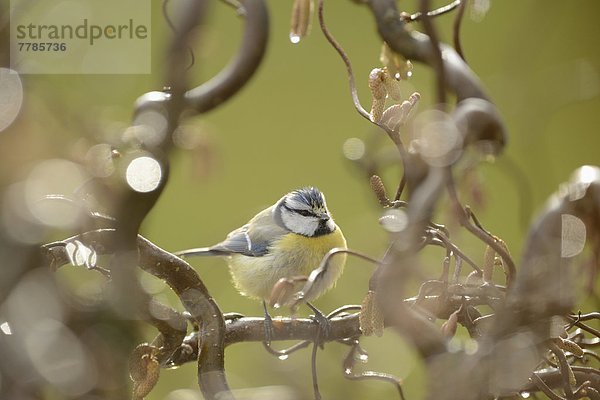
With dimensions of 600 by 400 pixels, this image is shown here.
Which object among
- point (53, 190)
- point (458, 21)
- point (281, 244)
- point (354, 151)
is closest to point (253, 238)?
point (281, 244)

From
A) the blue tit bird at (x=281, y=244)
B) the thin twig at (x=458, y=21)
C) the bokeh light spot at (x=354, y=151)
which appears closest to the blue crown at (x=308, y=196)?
the blue tit bird at (x=281, y=244)

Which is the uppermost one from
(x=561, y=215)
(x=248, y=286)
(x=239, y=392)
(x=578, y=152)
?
(x=561, y=215)

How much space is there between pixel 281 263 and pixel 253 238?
0.12m

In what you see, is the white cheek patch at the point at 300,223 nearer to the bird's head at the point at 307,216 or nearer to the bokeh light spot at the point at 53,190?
the bird's head at the point at 307,216

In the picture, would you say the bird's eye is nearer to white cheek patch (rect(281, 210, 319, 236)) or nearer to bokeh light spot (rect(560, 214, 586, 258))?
white cheek patch (rect(281, 210, 319, 236))

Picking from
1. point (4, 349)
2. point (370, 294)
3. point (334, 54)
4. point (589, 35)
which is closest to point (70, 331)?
point (4, 349)

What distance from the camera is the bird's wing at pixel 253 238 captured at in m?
1.64

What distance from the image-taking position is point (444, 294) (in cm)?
47

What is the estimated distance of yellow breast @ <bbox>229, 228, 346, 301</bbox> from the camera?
1532 mm

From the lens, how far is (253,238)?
1679 millimetres

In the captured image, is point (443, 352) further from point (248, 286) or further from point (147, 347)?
point (248, 286)

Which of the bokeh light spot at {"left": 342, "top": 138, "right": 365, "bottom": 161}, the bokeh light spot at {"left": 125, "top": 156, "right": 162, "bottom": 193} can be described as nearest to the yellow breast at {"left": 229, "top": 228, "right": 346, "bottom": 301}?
the bokeh light spot at {"left": 342, "top": 138, "right": 365, "bottom": 161}

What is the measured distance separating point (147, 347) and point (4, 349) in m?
0.18

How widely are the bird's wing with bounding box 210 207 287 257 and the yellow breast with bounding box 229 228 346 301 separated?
0.05ft
